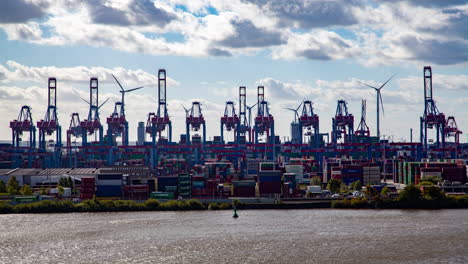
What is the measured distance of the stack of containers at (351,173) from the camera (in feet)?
344

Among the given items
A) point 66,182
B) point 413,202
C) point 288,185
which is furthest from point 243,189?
point 66,182

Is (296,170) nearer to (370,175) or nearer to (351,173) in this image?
(351,173)

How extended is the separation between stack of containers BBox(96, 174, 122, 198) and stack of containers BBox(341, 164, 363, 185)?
3759cm

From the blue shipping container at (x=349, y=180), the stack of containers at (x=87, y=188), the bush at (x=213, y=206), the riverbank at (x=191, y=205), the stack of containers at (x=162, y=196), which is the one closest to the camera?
the riverbank at (x=191, y=205)

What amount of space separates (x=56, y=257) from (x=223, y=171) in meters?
68.6

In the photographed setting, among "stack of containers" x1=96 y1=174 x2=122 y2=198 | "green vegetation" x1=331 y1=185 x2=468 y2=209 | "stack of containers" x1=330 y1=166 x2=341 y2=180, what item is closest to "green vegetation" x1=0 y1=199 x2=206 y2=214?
"stack of containers" x1=96 y1=174 x2=122 y2=198

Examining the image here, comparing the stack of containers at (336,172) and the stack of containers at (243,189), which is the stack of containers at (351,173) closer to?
the stack of containers at (336,172)

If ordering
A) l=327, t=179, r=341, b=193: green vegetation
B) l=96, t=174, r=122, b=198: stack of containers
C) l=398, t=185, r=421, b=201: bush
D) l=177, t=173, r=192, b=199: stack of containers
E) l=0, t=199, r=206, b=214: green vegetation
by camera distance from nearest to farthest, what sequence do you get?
l=0, t=199, r=206, b=214: green vegetation < l=398, t=185, r=421, b=201: bush < l=96, t=174, r=122, b=198: stack of containers < l=177, t=173, r=192, b=199: stack of containers < l=327, t=179, r=341, b=193: green vegetation

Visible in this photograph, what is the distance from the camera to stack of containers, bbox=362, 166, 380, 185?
342 ft

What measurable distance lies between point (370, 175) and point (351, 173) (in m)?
2.71

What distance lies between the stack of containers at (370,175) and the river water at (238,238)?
37.5 metres

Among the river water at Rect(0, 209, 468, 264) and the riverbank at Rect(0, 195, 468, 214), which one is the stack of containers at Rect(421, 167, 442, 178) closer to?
the riverbank at Rect(0, 195, 468, 214)

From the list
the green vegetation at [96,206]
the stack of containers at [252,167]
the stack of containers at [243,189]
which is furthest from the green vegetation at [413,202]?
the stack of containers at [252,167]

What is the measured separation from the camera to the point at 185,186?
263 feet
